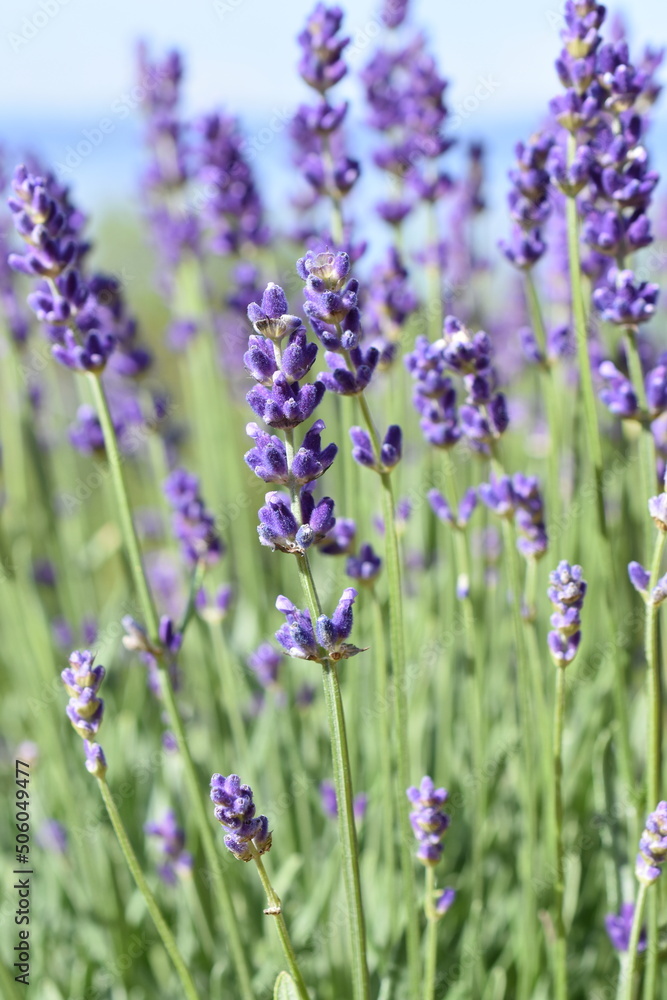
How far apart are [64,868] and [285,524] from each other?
1668 millimetres

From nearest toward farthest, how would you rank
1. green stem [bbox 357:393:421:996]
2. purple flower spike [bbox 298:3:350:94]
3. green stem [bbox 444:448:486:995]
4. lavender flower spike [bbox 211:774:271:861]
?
lavender flower spike [bbox 211:774:271:861], green stem [bbox 357:393:421:996], green stem [bbox 444:448:486:995], purple flower spike [bbox 298:3:350:94]

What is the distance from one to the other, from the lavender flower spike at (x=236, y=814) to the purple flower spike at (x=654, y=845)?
1.86ft

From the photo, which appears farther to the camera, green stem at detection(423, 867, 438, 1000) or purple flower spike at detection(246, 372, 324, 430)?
green stem at detection(423, 867, 438, 1000)

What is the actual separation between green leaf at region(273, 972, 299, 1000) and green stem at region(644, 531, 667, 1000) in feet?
2.04

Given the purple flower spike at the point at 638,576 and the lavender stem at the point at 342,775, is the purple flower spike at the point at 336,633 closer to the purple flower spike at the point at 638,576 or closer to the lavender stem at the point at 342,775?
the lavender stem at the point at 342,775

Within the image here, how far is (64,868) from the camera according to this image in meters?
2.38

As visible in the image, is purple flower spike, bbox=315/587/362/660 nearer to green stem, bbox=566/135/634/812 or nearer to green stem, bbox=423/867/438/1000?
green stem, bbox=423/867/438/1000

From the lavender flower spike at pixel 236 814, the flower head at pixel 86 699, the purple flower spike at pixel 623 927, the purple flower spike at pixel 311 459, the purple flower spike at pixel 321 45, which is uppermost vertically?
the purple flower spike at pixel 321 45

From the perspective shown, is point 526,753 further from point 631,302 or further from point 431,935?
point 631,302

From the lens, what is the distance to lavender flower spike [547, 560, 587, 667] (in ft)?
4.62

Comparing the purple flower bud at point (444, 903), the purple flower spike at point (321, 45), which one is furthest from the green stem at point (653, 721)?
the purple flower spike at point (321, 45)

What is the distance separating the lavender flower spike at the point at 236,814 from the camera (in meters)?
1.12

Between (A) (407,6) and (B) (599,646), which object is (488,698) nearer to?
(B) (599,646)

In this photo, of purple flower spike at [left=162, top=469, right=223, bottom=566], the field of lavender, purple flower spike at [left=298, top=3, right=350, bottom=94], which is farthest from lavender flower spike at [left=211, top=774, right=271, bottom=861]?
purple flower spike at [left=298, top=3, right=350, bottom=94]
